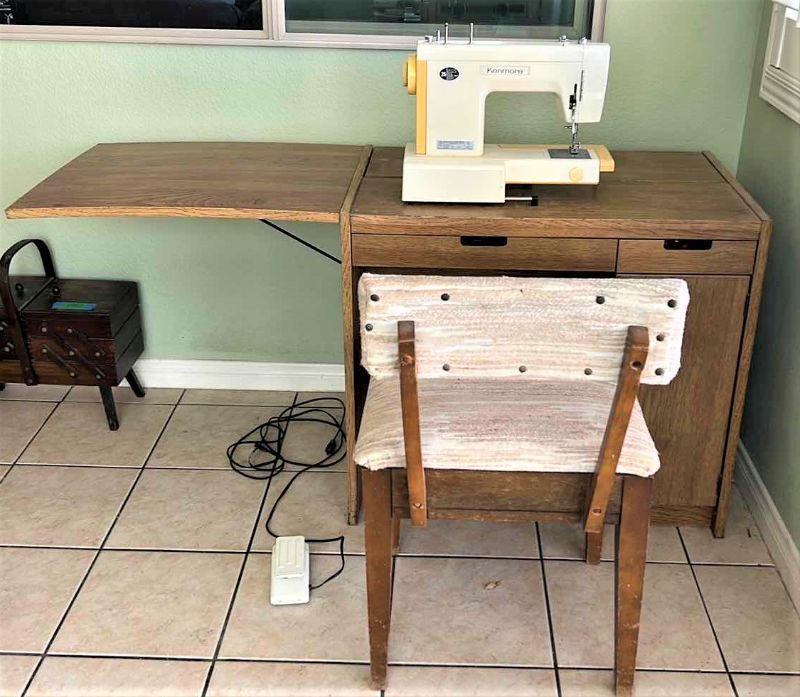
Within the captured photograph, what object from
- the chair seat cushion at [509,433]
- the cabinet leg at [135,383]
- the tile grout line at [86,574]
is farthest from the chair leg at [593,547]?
the cabinet leg at [135,383]

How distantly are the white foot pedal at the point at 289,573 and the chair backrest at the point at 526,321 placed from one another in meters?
0.74

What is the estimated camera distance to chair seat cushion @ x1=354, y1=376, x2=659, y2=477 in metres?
1.57

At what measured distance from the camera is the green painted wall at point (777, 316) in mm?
2045

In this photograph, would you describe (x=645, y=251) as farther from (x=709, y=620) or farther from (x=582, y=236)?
(x=709, y=620)

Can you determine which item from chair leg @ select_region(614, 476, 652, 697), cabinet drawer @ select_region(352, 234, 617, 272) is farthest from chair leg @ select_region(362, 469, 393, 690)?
cabinet drawer @ select_region(352, 234, 617, 272)

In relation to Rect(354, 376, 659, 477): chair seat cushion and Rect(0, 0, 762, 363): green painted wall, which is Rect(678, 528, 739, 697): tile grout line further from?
Rect(0, 0, 762, 363): green painted wall

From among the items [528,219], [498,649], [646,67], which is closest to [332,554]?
[498,649]

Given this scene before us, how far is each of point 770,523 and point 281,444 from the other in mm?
1230

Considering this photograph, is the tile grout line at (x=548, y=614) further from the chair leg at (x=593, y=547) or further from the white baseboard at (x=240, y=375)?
the white baseboard at (x=240, y=375)

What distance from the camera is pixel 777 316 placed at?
2.15m

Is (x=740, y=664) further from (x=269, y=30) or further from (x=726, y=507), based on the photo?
(x=269, y=30)

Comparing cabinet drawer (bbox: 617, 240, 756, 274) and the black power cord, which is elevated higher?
cabinet drawer (bbox: 617, 240, 756, 274)

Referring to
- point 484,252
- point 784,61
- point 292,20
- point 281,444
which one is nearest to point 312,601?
point 281,444

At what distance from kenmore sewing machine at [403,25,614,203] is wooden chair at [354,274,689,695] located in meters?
0.47
